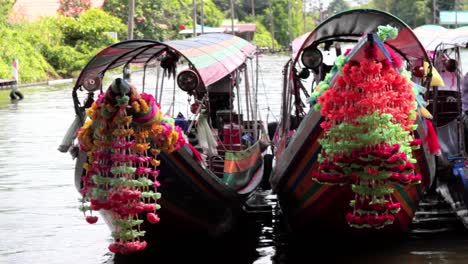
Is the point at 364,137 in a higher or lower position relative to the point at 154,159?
higher

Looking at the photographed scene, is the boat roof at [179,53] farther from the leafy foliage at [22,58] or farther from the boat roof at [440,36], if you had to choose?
the leafy foliage at [22,58]

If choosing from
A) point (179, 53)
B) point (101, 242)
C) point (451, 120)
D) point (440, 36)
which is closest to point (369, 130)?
point (179, 53)

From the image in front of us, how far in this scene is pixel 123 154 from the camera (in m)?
7.00

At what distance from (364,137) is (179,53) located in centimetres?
251

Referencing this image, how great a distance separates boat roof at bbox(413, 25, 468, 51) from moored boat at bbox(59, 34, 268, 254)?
2.54m

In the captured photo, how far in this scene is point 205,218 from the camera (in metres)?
8.55

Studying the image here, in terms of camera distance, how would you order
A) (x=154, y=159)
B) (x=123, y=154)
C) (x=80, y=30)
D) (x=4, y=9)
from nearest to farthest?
(x=123, y=154) < (x=154, y=159) < (x=4, y=9) < (x=80, y=30)

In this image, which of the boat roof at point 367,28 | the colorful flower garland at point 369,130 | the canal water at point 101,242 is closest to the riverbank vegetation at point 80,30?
the canal water at point 101,242

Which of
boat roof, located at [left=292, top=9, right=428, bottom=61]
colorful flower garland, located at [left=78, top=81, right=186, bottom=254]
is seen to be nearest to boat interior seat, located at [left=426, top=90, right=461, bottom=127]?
boat roof, located at [left=292, top=9, right=428, bottom=61]

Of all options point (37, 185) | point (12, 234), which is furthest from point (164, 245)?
point (37, 185)

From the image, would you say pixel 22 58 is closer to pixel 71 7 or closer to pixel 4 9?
pixel 4 9

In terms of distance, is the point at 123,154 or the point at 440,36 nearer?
the point at 123,154

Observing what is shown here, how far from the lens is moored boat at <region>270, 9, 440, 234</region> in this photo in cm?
694

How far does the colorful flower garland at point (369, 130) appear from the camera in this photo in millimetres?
6906
